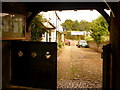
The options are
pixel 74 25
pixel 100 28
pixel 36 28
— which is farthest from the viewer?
pixel 74 25

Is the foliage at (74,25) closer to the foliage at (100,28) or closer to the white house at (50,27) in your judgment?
the white house at (50,27)

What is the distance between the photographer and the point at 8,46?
5.60m

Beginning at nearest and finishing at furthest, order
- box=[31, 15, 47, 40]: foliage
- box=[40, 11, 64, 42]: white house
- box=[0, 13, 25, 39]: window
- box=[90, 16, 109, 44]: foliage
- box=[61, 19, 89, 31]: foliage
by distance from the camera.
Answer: box=[0, 13, 25, 39]: window → box=[31, 15, 47, 40]: foliage → box=[40, 11, 64, 42]: white house → box=[90, 16, 109, 44]: foliage → box=[61, 19, 89, 31]: foliage

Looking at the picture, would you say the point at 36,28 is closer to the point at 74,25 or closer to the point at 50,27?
the point at 50,27

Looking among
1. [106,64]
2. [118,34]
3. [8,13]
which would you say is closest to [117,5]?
[118,34]

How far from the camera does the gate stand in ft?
17.7

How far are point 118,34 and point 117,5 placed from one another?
804mm

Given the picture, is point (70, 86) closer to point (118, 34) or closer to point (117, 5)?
point (118, 34)

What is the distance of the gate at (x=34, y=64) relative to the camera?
213 inches

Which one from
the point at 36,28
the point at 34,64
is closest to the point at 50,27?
the point at 36,28

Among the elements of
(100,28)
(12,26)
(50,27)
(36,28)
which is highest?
(100,28)

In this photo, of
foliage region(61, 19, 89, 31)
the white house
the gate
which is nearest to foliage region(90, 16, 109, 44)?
the white house

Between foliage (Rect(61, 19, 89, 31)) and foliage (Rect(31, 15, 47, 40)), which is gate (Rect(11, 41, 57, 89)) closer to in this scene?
foliage (Rect(31, 15, 47, 40))

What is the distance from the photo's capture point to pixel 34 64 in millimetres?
5617
